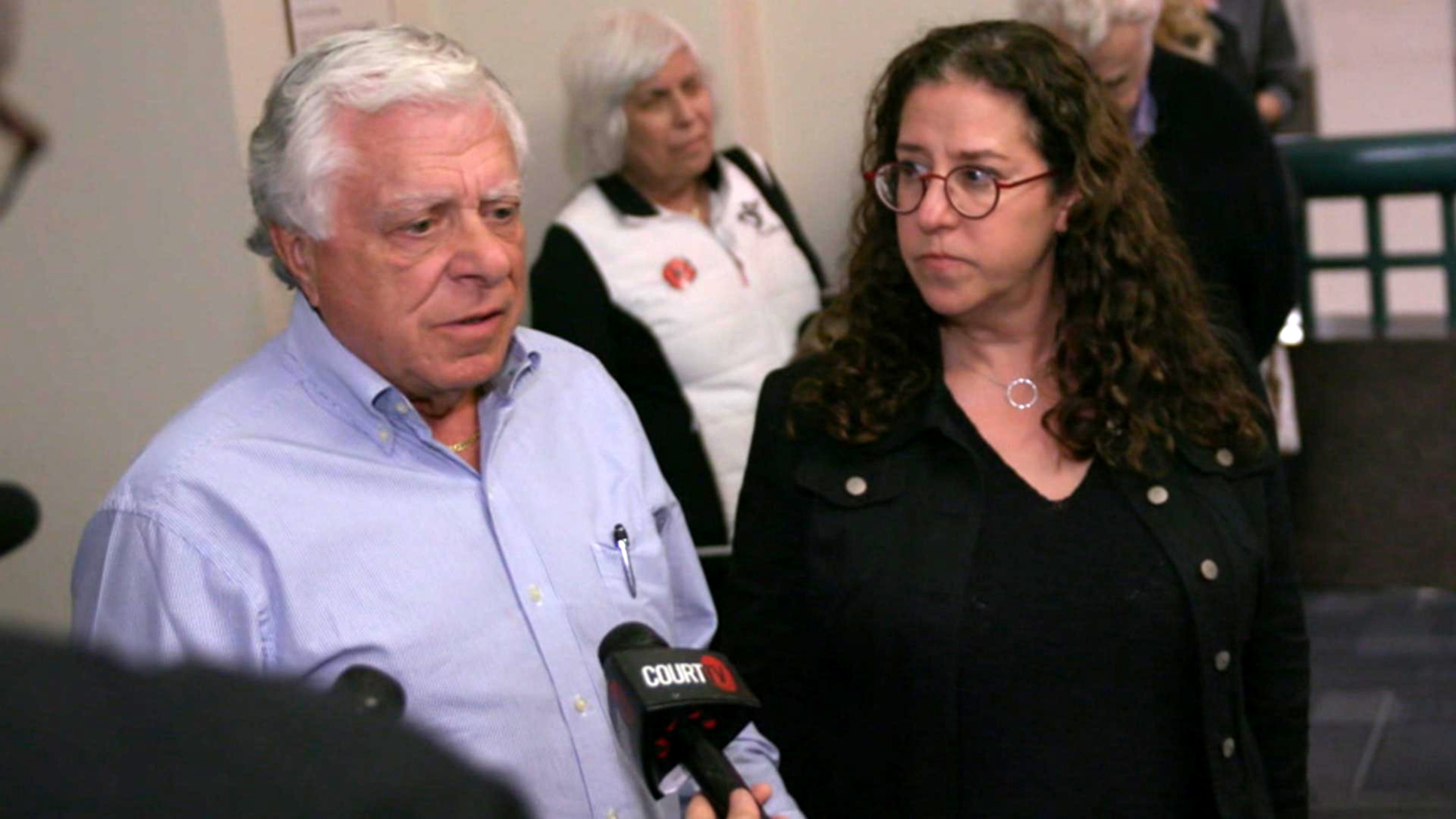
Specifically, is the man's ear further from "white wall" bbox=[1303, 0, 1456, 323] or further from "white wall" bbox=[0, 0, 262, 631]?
"white wall" bbox=[1303, 0, 1456, 323]

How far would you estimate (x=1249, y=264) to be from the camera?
11.8 ft

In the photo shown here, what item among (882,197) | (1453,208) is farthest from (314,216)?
(1453,208)

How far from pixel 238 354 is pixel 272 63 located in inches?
21.3

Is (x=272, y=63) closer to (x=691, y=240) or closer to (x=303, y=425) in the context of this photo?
(x=691, y=240)

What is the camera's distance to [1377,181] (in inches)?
192

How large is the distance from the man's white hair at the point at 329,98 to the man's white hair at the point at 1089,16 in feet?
5.51

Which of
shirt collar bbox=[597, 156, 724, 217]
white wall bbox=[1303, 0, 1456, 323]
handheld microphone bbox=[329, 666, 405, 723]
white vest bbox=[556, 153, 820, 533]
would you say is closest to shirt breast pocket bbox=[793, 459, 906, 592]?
handheld microphone bbox=[329, 666, 405, 723]

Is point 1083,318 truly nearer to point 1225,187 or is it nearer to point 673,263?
point 1225,187

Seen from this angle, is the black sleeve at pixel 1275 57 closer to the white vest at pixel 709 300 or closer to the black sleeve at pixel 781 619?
the white vest at pixel 709 300

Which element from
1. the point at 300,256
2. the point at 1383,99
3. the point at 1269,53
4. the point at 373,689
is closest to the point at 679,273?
the point at 300,256

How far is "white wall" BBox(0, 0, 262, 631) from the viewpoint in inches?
130

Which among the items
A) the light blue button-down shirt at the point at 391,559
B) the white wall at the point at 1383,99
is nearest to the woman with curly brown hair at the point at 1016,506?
the light blue button-down shirt at the point at 391,559

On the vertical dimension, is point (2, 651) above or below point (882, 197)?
above

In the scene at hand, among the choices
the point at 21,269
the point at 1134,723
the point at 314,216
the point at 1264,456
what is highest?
the point at 314,216
